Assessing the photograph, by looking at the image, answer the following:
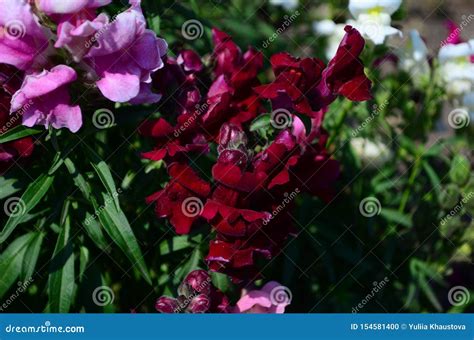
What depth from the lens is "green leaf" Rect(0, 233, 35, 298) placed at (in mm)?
1746

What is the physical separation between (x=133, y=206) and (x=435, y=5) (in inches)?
108

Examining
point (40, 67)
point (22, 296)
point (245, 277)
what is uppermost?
point (40, 67)

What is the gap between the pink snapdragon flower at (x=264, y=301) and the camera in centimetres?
177

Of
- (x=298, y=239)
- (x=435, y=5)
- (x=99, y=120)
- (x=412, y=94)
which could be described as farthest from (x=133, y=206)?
(x=435, y=5)

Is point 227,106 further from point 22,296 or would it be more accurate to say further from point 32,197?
point 22,296

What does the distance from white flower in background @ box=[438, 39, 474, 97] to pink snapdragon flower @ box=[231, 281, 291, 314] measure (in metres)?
0.91

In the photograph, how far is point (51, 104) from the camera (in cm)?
149

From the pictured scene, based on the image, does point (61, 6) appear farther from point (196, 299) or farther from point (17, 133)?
point (196, 299)

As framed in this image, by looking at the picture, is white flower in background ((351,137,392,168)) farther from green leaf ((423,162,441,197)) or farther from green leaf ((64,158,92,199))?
green leaf ((64,158,92,199))

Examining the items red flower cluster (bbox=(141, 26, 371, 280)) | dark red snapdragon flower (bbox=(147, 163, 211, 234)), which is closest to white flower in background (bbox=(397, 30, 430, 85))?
red flower cluster (bbox=(141, 26, 371, 280))

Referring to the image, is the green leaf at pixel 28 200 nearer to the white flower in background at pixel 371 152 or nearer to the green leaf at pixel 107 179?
the green leaf at pixel 107 179

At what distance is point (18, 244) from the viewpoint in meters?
1.80

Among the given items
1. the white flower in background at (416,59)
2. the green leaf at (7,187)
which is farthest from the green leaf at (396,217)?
the green leaf at (7,187)

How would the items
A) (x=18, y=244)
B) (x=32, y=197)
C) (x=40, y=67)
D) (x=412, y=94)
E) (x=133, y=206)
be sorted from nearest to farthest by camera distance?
(x=40, y=67)
(x=32, y=197)
(x=18, y=244)
(x=133, y=206)
(x=412, y=94)
